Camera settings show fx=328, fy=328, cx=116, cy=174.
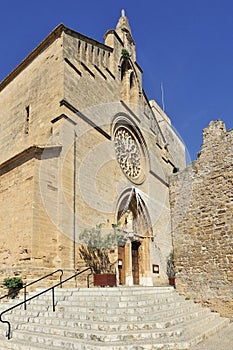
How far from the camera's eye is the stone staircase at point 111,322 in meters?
5.62

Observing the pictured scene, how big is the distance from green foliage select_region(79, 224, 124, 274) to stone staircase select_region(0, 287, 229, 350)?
3.35 meters

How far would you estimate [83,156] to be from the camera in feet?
44.6

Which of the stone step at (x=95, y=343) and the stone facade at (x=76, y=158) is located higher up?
the stone facade at (x=76, y=158)

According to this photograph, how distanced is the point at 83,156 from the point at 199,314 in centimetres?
783

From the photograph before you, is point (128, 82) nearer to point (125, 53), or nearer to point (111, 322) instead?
point (125, 53)

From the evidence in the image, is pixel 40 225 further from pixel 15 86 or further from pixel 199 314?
pixel 15 86

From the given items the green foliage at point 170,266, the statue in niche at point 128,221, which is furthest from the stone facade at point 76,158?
the green foliage at point 170,266

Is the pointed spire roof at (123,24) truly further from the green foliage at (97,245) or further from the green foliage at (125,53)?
the green foliage at (97,245)

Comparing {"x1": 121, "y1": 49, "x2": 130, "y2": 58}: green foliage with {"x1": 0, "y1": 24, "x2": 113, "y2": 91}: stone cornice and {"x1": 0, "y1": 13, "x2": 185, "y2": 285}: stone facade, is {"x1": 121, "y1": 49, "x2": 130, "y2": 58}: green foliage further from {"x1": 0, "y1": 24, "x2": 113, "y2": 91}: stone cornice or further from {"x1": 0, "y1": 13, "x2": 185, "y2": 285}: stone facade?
{"x1": 0, "y1": 24, "x2": 113, "y2": 91}: stone cornice

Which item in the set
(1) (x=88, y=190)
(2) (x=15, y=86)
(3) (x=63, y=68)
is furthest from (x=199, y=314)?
(2) (x=15, y=86)

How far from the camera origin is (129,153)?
18.9 metres

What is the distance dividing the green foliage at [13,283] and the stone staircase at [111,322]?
4.73ft

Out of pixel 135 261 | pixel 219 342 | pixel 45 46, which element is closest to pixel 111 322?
pixel 219 342

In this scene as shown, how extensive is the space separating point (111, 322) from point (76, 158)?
25.5 feet
